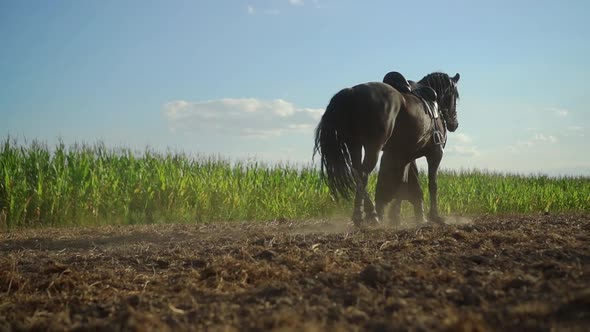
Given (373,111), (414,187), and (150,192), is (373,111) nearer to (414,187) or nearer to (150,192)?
(414,187)

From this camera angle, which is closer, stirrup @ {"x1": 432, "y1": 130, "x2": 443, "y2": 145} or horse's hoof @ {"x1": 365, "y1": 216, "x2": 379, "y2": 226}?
horse's hoof @ {"x1": 365, "y1": 216, "x2": 379, "y2": 226}

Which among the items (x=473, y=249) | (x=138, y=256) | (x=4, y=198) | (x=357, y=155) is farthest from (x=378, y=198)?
(x=4, y=198)

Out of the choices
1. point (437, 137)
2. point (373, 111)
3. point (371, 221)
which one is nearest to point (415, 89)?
point (437, 137)

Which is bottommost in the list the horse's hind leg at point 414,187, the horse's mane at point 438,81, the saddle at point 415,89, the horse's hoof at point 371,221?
the horse's hoof at point 371,221

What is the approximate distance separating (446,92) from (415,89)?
119 centimetres

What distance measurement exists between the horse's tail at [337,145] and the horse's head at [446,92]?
8.31 feet

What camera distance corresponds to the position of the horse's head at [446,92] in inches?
323

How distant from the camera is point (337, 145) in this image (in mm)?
6312

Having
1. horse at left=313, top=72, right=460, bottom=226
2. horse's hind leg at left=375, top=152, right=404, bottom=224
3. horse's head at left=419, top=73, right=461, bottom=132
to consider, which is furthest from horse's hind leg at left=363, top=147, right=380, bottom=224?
horse's head at left=419, top=73, right=461, bottom=132

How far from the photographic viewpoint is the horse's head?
A: 26.9 ft

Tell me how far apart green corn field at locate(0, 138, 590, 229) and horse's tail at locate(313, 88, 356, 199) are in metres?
2.37

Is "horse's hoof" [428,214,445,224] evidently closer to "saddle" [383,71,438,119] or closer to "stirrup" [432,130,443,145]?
"stirrup" [432,130,443,145]

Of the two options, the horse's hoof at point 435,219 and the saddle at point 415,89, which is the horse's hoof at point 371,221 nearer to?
the saddle at point 415,89

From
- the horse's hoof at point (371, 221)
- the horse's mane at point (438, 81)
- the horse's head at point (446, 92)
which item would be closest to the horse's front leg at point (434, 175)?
the horse's head at point (446, 92)
